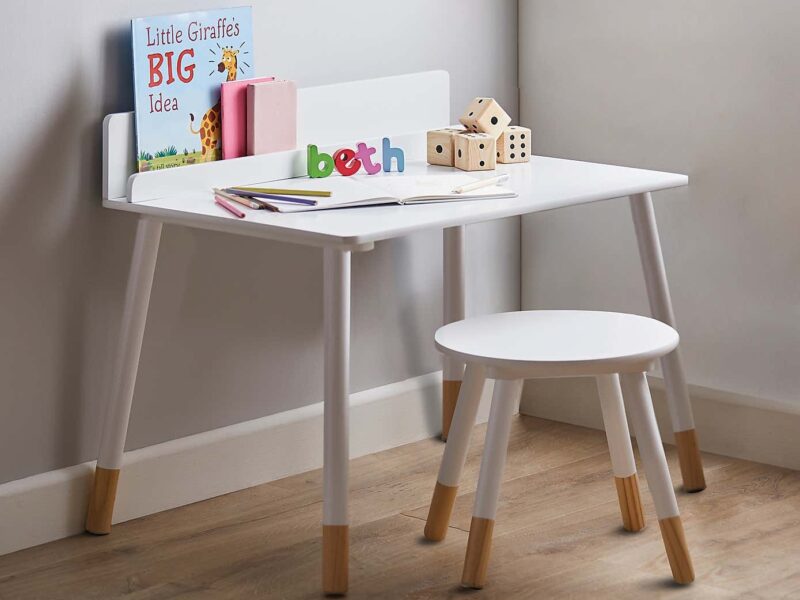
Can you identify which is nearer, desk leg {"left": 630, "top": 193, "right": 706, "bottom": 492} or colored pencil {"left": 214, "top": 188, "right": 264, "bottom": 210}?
colored pencil {"left": 214, "top": 188, "right": 264, "bottom": 210}

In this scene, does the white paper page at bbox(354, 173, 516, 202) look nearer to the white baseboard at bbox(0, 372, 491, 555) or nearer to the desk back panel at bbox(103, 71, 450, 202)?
the desk back panel at bbox(103, 71, 450, 202)

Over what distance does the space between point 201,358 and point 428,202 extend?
547 millimetres

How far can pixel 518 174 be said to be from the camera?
2168 mm

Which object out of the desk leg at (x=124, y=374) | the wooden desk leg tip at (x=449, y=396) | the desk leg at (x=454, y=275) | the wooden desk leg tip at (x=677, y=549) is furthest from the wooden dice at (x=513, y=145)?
the wooden desk leg tip at (x=677, y=549)

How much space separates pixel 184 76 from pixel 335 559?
76 cm

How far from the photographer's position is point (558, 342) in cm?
182

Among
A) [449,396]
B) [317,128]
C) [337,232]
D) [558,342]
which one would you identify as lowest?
[449,396]

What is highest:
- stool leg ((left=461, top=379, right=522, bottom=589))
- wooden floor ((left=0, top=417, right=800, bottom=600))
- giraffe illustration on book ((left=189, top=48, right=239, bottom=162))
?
giraffe illustration on book ((left=189, top=48, right=239, bottom=162))

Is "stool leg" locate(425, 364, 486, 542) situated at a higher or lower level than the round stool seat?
lower

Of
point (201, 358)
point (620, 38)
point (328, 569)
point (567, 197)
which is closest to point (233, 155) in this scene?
point (201, 358)

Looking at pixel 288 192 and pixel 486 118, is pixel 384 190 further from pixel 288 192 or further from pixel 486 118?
pixel 486 118

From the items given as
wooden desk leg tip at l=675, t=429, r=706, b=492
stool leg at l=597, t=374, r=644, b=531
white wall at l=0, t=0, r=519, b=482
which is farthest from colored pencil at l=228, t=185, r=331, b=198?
wooden desk leg tip at l=675, t=429, r=706, b=492

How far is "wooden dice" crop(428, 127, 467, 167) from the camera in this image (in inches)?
87.0

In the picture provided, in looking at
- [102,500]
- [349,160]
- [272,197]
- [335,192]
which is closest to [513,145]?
[349,160]
